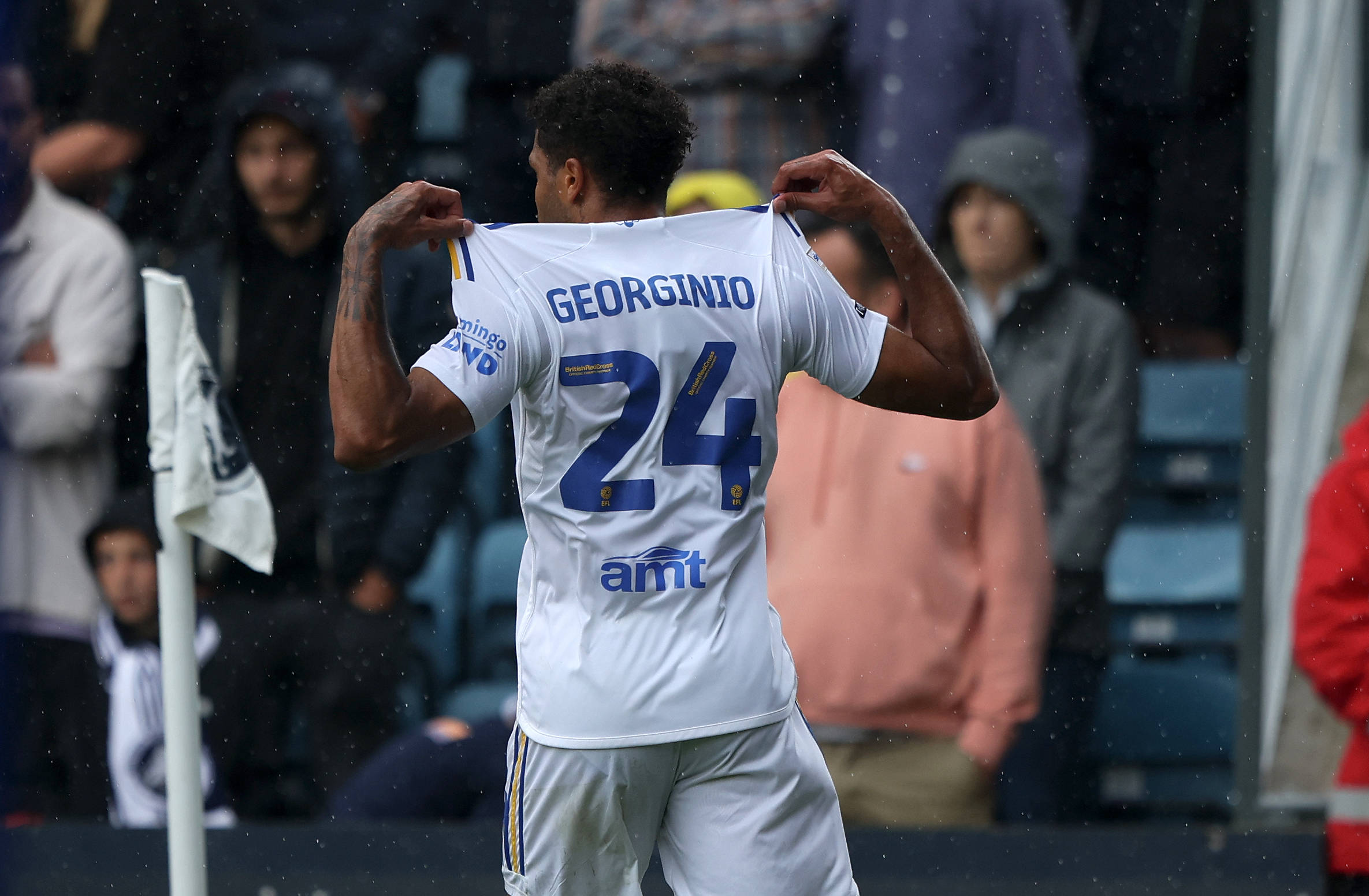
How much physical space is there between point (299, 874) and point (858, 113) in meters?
2.99

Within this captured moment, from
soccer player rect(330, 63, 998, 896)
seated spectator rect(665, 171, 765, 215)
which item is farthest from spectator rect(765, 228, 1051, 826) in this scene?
soccer player rect(330, 63, 998, 896)

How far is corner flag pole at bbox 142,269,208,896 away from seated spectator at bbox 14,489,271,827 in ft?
6.76

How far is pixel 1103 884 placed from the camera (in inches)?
195

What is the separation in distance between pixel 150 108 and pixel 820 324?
3.89m

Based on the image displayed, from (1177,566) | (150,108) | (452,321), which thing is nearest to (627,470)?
(452,321)

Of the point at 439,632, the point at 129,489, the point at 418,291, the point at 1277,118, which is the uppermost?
the point at 1277,118

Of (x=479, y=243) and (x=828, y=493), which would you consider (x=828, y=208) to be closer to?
(x=479, y=243)

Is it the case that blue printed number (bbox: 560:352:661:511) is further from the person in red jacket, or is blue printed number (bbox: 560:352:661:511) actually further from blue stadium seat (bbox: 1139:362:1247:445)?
blue stadium seat (bbox: 1139:362:1247:445)

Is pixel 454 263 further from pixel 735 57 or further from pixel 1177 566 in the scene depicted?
pixel 1177 566

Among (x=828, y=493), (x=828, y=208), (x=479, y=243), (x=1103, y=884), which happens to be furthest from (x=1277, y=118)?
(x=479, y=243)

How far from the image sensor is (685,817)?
105 inches

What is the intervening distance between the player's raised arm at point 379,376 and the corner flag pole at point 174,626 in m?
0.86

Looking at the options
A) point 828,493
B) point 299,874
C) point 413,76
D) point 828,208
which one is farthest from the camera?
point 413,76

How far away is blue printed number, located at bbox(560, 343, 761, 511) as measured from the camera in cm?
258
